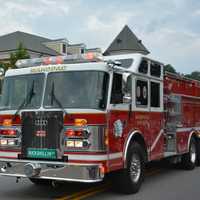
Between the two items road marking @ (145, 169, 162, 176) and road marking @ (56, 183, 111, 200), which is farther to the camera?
road marking @ (145, 169, 162, 176)

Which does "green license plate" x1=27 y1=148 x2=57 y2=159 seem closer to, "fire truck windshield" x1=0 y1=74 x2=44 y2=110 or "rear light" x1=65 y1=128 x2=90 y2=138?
"rear light" x1=65 y1=128 x2=90 y2=138

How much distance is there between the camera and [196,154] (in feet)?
43.7

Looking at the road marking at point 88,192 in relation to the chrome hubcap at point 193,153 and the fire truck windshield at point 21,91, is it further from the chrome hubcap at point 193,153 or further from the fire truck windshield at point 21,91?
the chrome hubcap at point 193,153

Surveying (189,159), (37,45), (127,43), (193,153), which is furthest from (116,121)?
(127,43)

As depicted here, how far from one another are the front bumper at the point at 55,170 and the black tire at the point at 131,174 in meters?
1.05

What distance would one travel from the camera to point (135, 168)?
9180 millimetres

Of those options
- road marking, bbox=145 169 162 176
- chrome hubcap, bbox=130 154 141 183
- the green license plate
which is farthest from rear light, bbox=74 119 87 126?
road marking, bbox=145 169 162 176

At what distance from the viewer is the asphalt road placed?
28.5 ft

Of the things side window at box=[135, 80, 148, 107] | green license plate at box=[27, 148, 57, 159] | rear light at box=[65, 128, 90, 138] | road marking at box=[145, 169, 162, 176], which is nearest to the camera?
rear light at box=[65, 128, 90, 138]

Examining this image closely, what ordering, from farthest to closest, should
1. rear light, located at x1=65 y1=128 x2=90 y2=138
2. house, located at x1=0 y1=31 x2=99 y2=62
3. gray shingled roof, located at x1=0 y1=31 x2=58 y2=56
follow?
gray shingled roof, located at x1=0 y1=31 x2=58 y2=56
house, located at x1=0 y1=31 x2=99 y2=62
rear light, located at x1=65 y1=128 x2=90 y2=138

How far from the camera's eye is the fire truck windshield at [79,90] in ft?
26.6

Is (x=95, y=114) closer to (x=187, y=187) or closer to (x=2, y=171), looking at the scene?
(x=2, y=171)

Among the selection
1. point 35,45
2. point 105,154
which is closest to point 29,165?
point 105,154

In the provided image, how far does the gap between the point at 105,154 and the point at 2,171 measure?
6.69 ft
